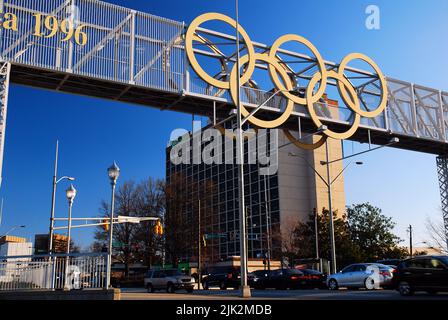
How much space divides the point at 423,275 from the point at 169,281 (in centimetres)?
1839

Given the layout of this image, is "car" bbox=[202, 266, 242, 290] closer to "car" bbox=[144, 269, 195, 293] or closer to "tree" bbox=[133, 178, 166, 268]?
"car" bbox=[144, 269, 195, 293]

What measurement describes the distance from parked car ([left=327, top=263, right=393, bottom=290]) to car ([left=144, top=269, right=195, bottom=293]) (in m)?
9.99

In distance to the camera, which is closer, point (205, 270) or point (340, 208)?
point (205, 270)

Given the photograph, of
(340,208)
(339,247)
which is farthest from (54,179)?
(340,208)

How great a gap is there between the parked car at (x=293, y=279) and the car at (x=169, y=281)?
16.3ft

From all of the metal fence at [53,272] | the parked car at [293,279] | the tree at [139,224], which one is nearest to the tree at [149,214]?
the tree at [139,224]

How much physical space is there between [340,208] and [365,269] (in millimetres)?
75385

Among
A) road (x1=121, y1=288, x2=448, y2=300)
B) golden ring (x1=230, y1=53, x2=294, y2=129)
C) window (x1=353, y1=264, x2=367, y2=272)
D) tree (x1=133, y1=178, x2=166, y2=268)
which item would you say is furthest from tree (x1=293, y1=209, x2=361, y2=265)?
road (x1=121, y1=288, x2=448, y2=300)

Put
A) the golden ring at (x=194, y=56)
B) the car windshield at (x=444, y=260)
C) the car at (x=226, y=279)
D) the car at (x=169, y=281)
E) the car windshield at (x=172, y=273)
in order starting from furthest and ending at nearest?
the car at (x=226, y=279) → the car windshield at (x=172, y=273) → the car at (x=169, y=281) → the golden ring at (x=194, y=56) → the car windshield at (x=444, y=260)

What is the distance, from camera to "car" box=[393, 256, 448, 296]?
726 inches

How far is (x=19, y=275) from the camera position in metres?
18.5

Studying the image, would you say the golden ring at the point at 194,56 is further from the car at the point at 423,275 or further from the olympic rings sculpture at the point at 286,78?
the car at the point at 423,275

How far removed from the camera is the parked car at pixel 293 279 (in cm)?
3067

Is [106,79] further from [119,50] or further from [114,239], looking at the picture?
[114,239]
